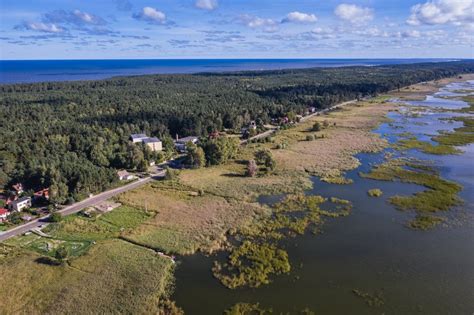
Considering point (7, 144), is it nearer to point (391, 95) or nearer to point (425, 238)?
point (425, 238)

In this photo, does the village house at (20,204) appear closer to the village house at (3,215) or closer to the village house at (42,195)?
the village house at (42,195)

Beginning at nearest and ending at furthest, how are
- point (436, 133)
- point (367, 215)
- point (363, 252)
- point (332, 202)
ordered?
point (363, 252), point (367, 215), point (332, 202), point (436, 133)

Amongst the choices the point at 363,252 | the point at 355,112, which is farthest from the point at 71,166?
the point at 355,112

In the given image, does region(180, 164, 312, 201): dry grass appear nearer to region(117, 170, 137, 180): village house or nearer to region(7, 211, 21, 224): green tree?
region(117, 170, 137, 180): village house

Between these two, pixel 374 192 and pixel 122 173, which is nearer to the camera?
pixel 374 192

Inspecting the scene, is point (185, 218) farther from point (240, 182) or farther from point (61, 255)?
point (240, 182)

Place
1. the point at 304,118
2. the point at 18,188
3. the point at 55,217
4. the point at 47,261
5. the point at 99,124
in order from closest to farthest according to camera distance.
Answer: the point at 47,261
the point at 55,217
the point at 18,188
the point at 99,124
the point at 304,118

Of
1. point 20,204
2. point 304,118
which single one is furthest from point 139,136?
point 304,118
